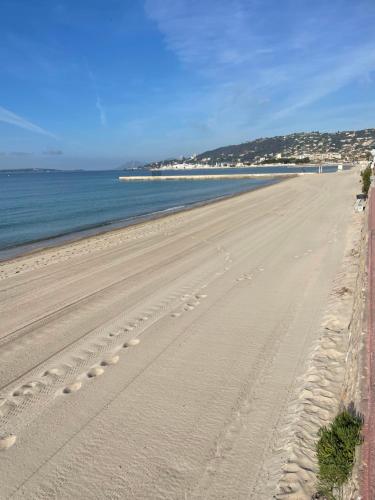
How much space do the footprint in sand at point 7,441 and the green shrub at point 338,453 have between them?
8.60ft

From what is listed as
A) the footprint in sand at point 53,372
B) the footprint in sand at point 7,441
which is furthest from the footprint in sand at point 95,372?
the footprint in sand at point 7,441

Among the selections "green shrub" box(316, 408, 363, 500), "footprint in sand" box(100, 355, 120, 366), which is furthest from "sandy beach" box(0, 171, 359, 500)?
"green shrub" box(316, 408, 363, 500)

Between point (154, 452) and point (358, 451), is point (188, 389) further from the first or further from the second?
point (358, 451)

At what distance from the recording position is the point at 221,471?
288cm

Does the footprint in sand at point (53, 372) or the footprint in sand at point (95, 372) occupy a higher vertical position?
the footprint in sand at point (95, 372)

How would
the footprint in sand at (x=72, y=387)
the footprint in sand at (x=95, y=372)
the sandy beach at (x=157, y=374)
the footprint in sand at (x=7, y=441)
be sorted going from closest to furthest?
the sandy beach at (x=157, y=374)
the footprint in sand at (x=7, y=441)
the footprint in sand at (x=72, y=387)
the footprint in sand at (x=95, y=372)

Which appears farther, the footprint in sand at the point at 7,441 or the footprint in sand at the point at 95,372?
the footprint in sand at the point at 95,372

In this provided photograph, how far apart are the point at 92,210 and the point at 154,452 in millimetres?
26837

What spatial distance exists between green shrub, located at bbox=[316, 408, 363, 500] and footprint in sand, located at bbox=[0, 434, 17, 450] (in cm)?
262

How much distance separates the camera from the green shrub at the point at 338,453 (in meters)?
2.35

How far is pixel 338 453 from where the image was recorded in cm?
238

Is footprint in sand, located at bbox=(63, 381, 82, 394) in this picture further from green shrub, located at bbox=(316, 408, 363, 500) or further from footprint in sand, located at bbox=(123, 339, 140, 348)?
green shrub, located at bbox=(316, 408, 363, 500)

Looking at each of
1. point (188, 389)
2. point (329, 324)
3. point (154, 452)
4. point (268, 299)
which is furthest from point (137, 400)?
point (268, 299)

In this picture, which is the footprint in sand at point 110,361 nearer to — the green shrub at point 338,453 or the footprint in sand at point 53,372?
the footprint in sand at point 53,372
